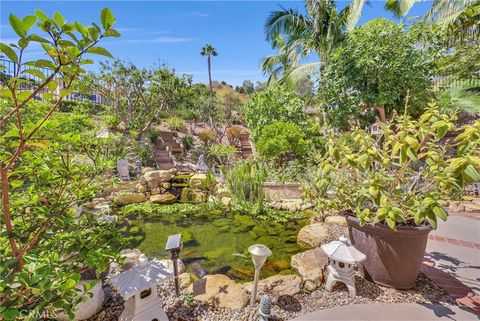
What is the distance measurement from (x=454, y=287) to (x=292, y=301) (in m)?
1.64

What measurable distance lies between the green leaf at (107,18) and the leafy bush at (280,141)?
7.04 m

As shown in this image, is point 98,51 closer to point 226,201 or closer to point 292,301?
point 292,301

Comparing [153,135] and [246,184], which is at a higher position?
[153,135]

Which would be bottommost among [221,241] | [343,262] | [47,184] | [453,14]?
[221,241]

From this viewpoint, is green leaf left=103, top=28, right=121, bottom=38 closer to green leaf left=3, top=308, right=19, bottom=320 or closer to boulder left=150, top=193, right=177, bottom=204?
green leaf left=3, top=308, right=19, bottom=320

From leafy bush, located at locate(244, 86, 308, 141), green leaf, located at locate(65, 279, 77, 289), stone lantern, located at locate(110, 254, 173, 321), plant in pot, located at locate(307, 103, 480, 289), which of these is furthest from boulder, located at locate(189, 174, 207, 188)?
green leaf, located at locate(65, 279, 77, 289)

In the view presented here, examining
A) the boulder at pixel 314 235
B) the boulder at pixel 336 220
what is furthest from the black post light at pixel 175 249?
the boulder at pixel 336 220

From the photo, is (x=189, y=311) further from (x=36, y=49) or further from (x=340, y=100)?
(x=340, y=100)

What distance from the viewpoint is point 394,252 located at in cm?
240

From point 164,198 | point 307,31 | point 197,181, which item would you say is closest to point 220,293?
point 164,198

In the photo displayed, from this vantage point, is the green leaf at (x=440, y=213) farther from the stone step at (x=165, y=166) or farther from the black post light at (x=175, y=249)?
the stone step at (x=165, y=166)

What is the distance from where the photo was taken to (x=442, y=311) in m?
2.15

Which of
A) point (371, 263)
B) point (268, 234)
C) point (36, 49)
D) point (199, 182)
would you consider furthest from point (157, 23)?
point (371, 263)

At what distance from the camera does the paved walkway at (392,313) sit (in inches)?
82.4
